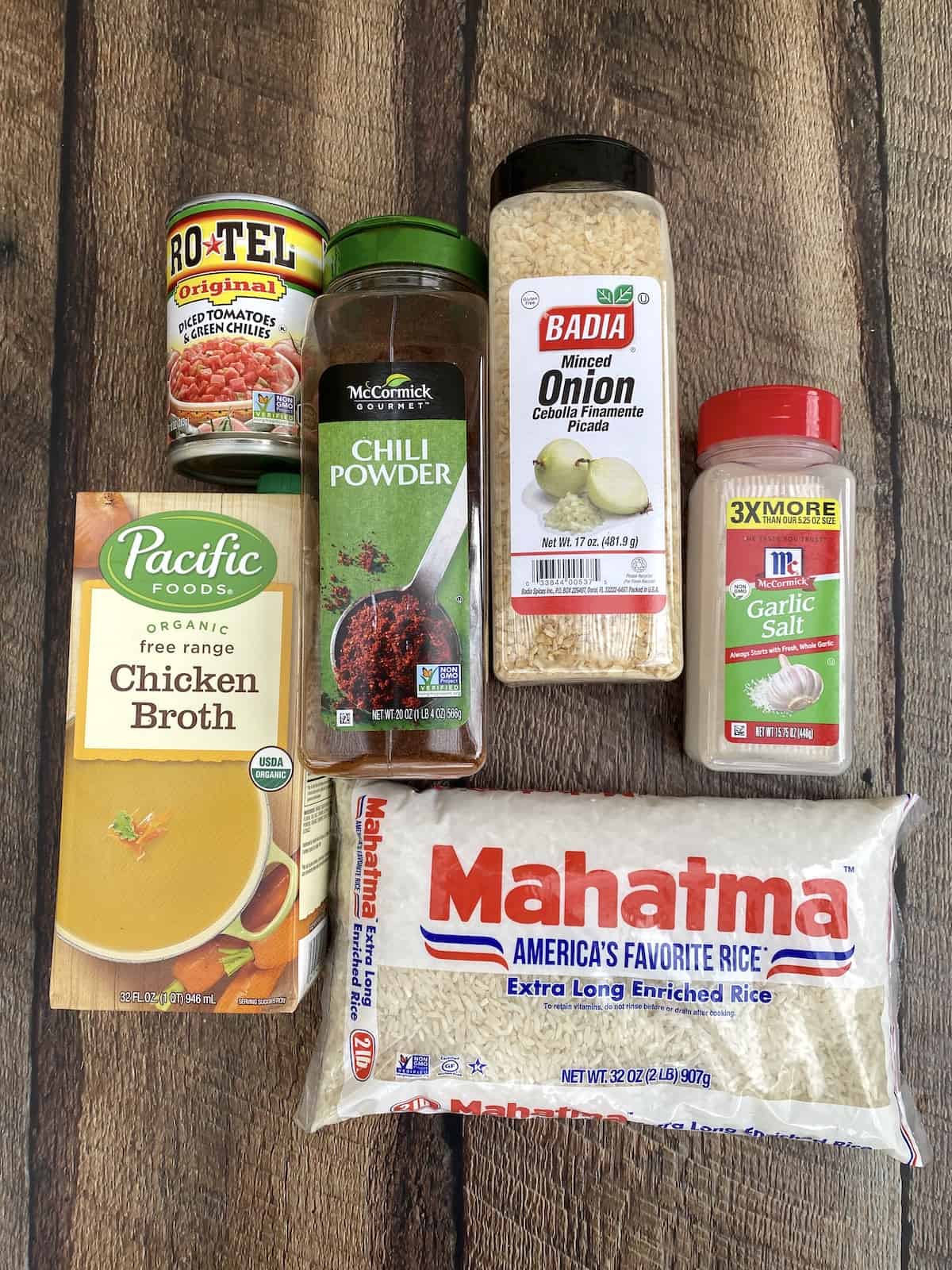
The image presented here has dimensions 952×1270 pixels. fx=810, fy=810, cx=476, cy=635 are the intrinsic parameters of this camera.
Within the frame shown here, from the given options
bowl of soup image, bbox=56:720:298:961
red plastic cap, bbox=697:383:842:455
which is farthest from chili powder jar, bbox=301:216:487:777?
red plastic cap, bbox=697:383:842:455

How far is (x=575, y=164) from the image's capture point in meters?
0.63

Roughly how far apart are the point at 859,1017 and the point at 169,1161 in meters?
0.62

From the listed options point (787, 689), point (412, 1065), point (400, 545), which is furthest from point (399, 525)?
point (412, 1065)

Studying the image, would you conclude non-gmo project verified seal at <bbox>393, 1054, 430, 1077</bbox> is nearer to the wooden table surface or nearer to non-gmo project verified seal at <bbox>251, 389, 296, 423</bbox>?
the wooden table surface

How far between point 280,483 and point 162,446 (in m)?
0.15

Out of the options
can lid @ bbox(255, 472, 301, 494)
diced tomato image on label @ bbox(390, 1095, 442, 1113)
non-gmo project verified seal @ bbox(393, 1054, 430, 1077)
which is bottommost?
diced tomato image on label @ bbox(390, 1095, 442, 1113)

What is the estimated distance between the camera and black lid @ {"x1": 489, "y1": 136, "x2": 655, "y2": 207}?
629 millimetres

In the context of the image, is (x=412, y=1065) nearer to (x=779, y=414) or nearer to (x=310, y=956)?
(x=310, y=956)

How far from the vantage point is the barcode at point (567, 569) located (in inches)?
24.6

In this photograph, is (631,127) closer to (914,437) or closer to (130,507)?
(914,437)

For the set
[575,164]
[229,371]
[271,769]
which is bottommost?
[271,769]

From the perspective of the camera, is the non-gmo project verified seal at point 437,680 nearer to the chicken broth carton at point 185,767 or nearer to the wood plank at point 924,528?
the chicken broth carton at point 185,767

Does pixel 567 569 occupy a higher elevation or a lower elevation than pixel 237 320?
lower

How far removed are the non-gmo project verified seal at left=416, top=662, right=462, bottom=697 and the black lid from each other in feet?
1.25
